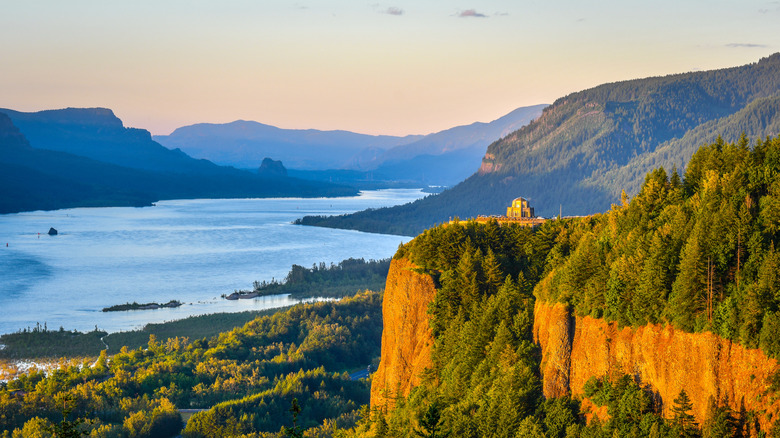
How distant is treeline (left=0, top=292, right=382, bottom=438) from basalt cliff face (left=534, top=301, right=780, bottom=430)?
24.0m

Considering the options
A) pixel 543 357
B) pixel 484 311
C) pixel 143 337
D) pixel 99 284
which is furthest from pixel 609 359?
pixel 99 284

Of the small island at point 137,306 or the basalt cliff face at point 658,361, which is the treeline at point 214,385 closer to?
the basalt cliff face at point 658,361

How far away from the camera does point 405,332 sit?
47.7 m

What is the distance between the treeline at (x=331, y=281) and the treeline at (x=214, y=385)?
32.2m

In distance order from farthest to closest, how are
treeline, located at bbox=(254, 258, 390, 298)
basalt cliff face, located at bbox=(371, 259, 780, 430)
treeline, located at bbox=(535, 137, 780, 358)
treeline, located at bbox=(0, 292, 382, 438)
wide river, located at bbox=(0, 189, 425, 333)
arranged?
treeline, located at bbox=(254, 258, 390, 298), wide river, located at bbox=(0, 189, 425, 333), treeline, located at bbox=(0, 292, 382, 438), treeline, located at bbox=(535, 137, 780, 358), basalt cliff face, located at bbox=(371, 259, 780, 430)

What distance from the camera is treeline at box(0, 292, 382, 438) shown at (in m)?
55.3

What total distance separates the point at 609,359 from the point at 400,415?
40.9 feet

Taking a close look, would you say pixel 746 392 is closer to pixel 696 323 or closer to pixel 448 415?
A: pixel 696 323

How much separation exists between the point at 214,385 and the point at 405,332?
76.8ft

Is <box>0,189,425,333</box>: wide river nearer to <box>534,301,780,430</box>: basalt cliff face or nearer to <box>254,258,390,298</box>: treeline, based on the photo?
<box>254,258,390,298</box>: treeline

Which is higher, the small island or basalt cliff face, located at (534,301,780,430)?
basalt cliff face, located at (534,301,780,430)

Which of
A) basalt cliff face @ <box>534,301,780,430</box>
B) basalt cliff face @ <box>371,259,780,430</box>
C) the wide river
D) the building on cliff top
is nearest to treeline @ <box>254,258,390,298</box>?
the wide river

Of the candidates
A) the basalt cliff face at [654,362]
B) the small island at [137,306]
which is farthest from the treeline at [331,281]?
the basalt cliff face at [654,362]

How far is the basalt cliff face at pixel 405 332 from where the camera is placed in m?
46.7
